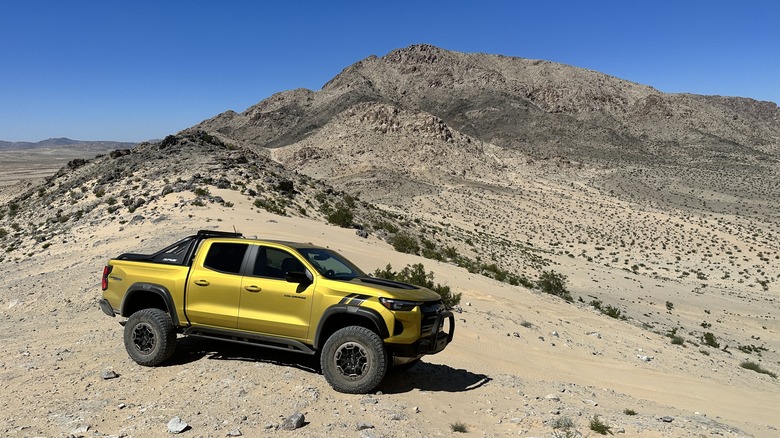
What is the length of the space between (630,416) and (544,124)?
119687 mm

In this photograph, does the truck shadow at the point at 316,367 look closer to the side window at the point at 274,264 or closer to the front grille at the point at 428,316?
the front grille at the point at 428,316

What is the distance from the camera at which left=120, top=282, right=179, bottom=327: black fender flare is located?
725 centimetres

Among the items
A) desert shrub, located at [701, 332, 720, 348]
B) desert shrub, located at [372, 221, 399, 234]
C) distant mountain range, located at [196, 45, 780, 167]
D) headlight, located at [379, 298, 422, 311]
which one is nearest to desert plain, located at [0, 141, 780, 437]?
desert shrub, located at [701, 332, 720, 348]

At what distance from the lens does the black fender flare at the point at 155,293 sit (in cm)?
725

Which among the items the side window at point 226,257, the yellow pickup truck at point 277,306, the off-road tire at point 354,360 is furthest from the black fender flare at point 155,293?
the off-road tire at point 354,360

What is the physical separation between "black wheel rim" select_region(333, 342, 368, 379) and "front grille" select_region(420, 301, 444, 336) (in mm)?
820

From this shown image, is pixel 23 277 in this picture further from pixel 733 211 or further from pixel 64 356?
pixel 733 211

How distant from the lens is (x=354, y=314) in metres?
6.48

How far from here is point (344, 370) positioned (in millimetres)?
6562

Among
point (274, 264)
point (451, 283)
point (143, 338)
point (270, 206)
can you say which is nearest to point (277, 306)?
point (274, 264)

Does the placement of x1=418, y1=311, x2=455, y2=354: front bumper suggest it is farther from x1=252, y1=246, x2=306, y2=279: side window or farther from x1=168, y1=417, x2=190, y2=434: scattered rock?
x1=168, y1=417, x2=190, y2=434: scattered rock

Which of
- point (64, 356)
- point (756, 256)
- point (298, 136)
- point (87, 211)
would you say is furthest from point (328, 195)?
point (298, 136)

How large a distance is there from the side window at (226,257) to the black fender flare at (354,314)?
143 centimetres

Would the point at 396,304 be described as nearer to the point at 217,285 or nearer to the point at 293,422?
the point at 293,422
